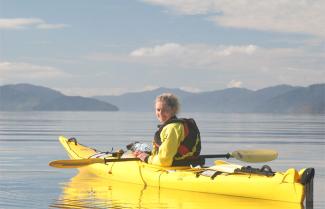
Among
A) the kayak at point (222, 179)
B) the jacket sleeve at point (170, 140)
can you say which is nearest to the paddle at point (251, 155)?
the kayak at point (222, 179)

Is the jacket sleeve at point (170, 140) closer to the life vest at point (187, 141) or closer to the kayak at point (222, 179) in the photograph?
the life vest at point (187, 141)

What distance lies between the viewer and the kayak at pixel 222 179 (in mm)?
11117

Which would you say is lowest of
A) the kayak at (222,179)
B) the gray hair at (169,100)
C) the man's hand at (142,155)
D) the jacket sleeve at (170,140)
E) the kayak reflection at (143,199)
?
the kayak reflection at (143,199)

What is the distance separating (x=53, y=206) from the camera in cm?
1094

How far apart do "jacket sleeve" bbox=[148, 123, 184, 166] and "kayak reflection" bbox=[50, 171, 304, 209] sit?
66cm

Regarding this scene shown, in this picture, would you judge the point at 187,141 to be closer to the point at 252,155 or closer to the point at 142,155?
the point at 142,155

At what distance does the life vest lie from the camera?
1270 centimetres

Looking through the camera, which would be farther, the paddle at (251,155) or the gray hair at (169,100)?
the paddle at (251,155)

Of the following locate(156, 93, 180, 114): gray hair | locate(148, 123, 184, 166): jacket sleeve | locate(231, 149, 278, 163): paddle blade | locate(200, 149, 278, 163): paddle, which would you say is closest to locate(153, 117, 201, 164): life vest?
locate(148, 123, 184, 166): jacket sleeve

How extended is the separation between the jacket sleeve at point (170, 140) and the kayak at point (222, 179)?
1.14 ft

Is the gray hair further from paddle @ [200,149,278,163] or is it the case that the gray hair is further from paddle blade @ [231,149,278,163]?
paddle blade @ [231,149,278,163]

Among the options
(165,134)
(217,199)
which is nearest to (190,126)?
(165,134)

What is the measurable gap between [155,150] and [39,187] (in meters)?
2.37

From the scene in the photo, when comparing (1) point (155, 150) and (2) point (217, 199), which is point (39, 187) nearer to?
(1) point (155, 150)
